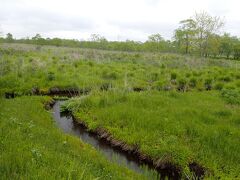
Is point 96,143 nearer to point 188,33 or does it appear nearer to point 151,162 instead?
point 151,162

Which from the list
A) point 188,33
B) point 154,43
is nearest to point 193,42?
point 188,33

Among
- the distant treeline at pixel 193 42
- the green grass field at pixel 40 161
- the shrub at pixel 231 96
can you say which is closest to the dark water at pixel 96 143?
the green grass field at pixel 40 161

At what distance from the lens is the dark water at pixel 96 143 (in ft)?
31.2

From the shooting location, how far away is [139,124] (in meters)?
11.7

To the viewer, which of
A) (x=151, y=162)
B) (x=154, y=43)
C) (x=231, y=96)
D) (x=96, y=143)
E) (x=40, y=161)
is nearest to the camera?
(x=40, y=161)

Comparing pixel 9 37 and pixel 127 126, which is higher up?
pixel 9 37

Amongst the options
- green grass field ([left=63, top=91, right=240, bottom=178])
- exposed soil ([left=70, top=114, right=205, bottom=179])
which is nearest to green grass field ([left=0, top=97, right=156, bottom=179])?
exposed soil ([left=70, top=114, right=205, bottom=179])

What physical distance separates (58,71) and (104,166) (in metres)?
17.5

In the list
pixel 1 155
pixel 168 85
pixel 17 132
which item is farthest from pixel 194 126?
pixel 168 85

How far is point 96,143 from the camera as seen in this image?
1147 centimetres

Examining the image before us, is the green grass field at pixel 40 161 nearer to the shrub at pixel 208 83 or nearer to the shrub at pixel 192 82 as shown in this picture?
the shrub at pixel 192 82

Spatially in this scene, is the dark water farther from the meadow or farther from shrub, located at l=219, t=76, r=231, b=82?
shrub, located at l=219, t=76, r=231, b=82

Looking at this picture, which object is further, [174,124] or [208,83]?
[208,83]

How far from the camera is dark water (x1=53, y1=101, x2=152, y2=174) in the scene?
9515mm
